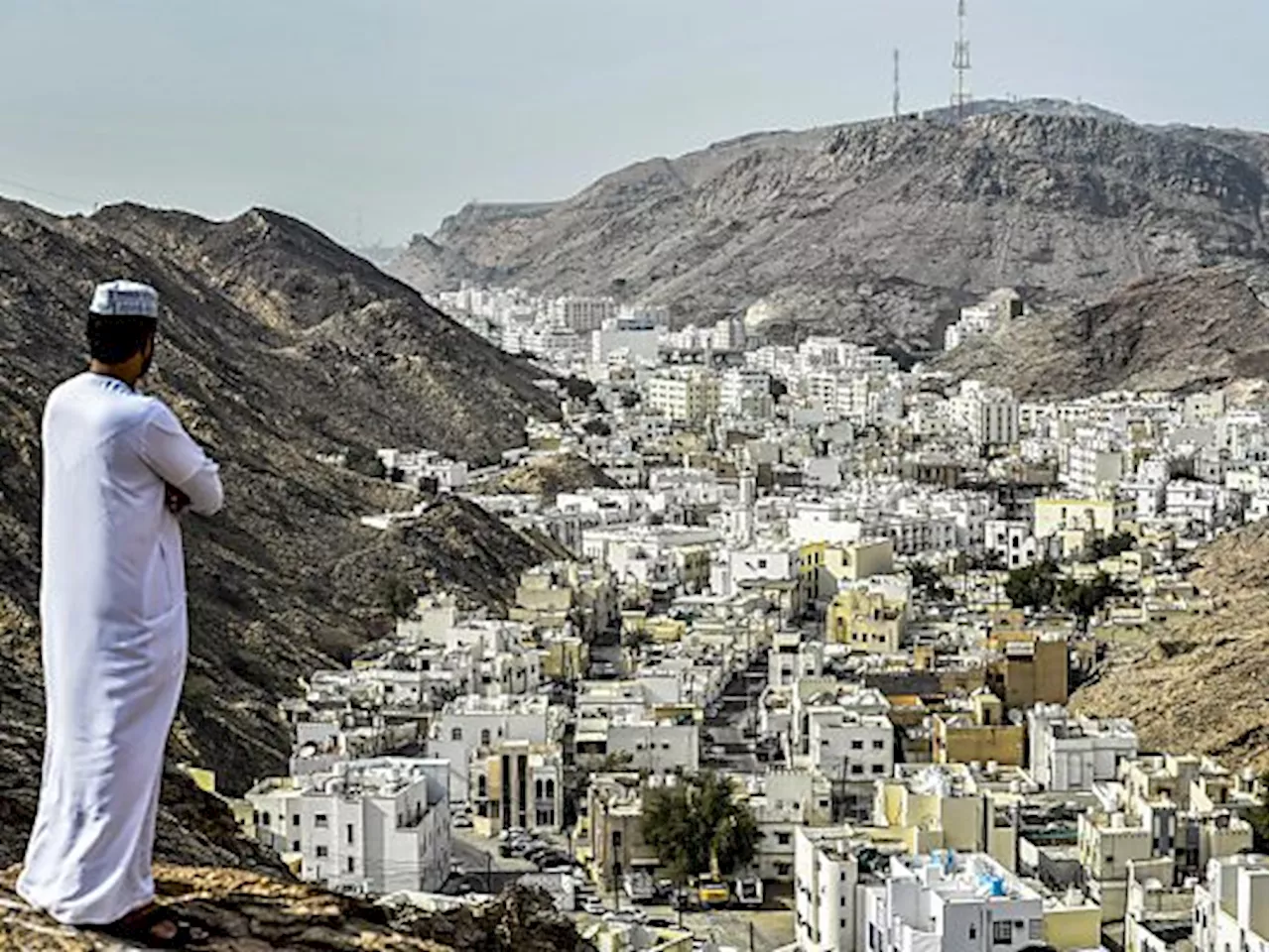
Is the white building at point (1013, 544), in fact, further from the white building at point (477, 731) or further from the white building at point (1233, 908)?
the white building at point (1233, 908)

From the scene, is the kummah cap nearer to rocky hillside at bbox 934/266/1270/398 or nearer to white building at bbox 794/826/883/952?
white building at bbox 794/826/883/952

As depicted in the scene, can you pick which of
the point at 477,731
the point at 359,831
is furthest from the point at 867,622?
the point at 359,831

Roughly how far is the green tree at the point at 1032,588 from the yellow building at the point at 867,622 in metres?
1.57

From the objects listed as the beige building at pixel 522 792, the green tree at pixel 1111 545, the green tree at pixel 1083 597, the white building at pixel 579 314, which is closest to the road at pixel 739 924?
the beige building at pixel 522 792

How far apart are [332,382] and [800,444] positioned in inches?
290

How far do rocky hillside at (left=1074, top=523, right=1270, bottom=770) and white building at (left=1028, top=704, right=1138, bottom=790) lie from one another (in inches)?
41.3

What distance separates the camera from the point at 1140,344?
46469 mm

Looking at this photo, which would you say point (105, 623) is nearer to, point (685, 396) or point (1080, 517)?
point (1080, 517)

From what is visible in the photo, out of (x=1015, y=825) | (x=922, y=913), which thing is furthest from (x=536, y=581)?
(x=922, y=913)

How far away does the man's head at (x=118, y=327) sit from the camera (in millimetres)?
2959

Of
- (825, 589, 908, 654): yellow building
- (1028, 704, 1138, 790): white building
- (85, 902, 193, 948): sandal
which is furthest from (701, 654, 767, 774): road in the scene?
(85, 902, 193, 948): sandal

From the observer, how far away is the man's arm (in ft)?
9.57

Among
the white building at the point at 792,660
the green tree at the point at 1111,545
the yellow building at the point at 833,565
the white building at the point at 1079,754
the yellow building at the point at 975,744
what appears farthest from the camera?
the green tree at the point at 1111,545

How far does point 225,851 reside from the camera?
5902 millimetres
